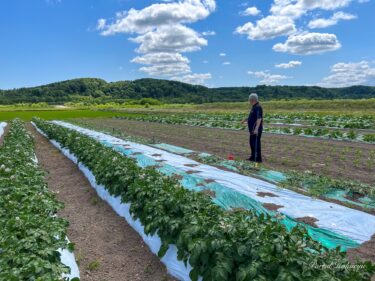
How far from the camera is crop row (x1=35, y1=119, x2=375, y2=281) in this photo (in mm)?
2621

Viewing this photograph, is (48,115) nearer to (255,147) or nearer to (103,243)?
(255,147)

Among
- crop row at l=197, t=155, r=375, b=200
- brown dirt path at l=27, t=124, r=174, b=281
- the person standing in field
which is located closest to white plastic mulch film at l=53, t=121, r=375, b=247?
crop row at l=197, t=155, r=375, b=200

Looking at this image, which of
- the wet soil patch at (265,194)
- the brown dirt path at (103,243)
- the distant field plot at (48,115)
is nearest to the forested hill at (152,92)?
the distant field plot at (48,115)

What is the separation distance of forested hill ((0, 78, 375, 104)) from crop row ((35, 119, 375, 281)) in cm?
7598

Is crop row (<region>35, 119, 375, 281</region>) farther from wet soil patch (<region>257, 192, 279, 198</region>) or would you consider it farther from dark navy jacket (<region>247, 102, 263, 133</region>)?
dark navy jacket (<region>247, 102, 263, 133</region>)

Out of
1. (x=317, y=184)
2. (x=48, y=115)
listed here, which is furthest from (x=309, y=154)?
(x=48, y=115)

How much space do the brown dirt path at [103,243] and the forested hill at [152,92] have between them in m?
73.9

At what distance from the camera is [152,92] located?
104562 millimetres

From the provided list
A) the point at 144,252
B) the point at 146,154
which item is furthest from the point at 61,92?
the point at 144,252

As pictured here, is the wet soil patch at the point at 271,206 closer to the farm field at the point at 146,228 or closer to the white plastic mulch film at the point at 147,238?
the farm field at the point at 146,228

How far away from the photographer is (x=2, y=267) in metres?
2.72

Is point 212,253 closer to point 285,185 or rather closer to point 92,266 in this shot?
point 92,266

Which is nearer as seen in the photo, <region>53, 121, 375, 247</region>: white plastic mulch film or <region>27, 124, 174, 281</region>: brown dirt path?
<region>27, 124, 174, 281</region>: brown dirt path

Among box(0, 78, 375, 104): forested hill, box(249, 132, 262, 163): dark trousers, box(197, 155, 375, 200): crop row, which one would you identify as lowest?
box(197, 155, 375, 200): crop row
